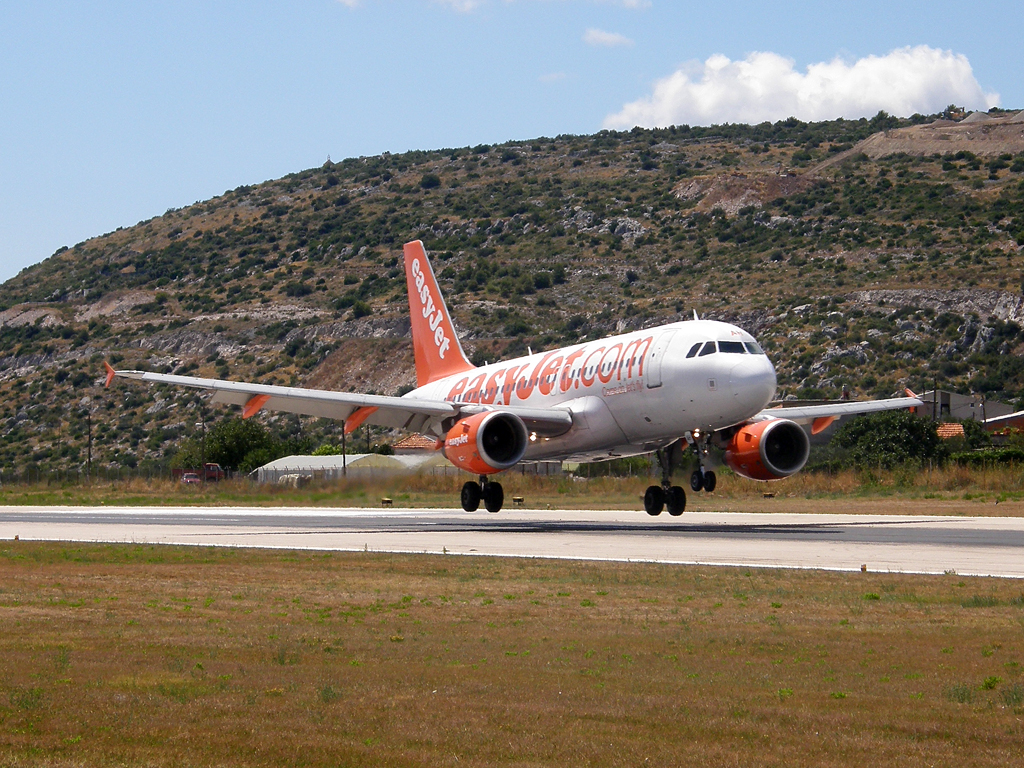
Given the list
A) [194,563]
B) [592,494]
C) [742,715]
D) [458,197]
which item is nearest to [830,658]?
[742,715]

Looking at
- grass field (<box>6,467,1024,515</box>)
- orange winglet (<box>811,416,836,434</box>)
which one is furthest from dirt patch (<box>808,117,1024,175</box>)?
orange winglet (<box>811,416,836,434</box>)

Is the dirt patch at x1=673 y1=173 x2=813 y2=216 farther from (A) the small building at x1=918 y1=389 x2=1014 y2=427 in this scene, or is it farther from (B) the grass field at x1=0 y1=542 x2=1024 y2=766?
(B) the grass field at x1=0 y1=542 x2=1024 y2=766

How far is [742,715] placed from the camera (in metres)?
8.74

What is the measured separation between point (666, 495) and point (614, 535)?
5.61 metres

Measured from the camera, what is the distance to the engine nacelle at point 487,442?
32375 millimetres

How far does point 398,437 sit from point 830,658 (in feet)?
307

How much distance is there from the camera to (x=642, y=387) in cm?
3200

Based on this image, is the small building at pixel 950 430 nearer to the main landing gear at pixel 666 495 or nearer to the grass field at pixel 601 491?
the grass field at pixel 601 491

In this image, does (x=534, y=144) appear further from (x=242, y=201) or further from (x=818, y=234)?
(x=818, y=234)

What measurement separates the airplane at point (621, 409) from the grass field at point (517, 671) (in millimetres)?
12456

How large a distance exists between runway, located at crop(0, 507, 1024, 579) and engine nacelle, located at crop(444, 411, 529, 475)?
1.76 m

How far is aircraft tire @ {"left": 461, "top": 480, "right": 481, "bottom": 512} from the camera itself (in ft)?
119

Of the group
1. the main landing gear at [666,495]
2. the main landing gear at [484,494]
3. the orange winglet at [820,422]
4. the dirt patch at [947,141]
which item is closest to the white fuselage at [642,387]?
the main landing gear at [666,495]

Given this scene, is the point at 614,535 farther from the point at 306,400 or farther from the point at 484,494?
the point at 306,400
